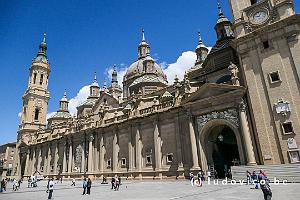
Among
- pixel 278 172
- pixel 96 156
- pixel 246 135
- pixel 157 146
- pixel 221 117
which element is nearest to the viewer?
pixel 278 172

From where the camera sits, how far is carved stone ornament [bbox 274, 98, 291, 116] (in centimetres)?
2240

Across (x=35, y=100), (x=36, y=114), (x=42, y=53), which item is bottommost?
(x=36, y=114)

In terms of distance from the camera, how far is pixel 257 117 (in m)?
24.0

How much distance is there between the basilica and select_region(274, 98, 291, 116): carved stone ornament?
7 cm

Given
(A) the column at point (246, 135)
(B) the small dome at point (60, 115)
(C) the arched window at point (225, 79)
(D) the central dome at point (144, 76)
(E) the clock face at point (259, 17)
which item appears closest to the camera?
(A) the column at point (246, 135)

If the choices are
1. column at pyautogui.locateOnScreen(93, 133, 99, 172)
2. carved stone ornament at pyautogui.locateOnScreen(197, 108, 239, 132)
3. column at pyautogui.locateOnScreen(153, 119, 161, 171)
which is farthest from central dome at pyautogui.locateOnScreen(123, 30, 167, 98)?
carved stone ornament at pyautogui.locateOnScreen(197, 108, 239, 132)

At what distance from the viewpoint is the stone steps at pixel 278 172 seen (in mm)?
19017

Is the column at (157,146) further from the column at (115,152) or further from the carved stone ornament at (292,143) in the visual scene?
the carved stone ornament at (292,143)

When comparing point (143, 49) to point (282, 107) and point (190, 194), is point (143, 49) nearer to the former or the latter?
point (282, 107)

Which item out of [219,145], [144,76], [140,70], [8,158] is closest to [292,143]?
[219,145]

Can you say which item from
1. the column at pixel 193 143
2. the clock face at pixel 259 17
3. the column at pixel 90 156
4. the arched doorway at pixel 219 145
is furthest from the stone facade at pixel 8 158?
the clock face at pixel 259 17

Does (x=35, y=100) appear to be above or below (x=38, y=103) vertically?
above

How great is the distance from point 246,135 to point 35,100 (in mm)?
63969

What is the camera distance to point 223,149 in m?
30.2
